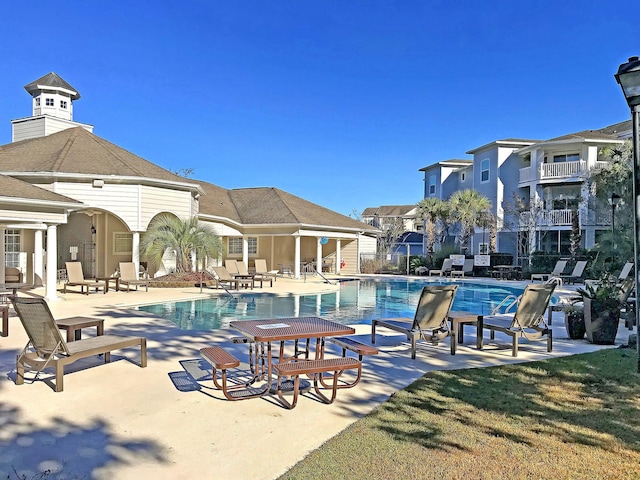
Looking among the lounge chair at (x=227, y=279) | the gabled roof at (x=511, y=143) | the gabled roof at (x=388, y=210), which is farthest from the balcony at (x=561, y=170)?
the gabled roof at (x=388, y=210)

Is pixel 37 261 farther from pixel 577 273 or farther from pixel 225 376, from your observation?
pixel 577 273

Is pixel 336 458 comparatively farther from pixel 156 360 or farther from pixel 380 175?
pixel 380 175

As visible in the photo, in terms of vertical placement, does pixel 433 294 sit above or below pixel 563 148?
below

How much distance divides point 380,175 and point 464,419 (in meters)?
33.5

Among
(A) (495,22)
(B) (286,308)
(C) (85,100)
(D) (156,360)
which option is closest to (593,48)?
(A) (495,22)

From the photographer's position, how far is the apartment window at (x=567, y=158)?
29.0 metres

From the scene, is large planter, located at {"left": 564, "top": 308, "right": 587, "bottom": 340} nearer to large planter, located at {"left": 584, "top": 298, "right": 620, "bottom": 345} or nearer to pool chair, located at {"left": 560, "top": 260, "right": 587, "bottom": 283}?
large planter, located at {"left": 584, "top": 298, "right": 620, "bottom": 345}

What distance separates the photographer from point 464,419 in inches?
172

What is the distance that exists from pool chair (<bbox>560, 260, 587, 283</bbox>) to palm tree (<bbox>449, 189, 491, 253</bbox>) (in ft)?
22.4

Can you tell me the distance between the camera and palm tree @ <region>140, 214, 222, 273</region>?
19312 millimetres

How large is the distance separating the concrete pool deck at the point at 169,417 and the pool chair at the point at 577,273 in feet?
56.0

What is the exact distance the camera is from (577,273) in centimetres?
2284

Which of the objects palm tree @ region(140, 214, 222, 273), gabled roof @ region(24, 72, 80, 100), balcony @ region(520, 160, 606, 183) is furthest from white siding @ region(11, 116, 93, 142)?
balcony @ region(520, 160, 606, 183)

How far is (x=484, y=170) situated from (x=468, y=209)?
5409 millimetres
